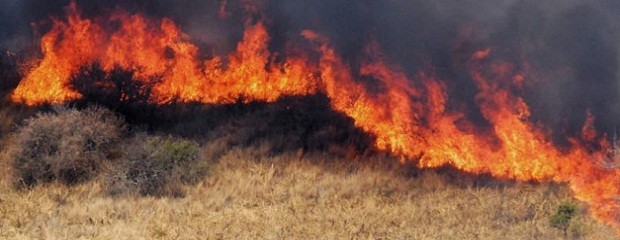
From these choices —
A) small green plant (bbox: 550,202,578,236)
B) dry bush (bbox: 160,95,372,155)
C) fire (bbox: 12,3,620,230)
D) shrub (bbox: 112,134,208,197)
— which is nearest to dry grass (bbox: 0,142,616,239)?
small green plant (bbox: 550,202,578,236)

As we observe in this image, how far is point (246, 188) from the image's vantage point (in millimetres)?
13148

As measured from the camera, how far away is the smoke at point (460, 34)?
51.6ft

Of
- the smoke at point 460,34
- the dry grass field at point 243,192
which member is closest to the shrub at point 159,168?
the dry grass field at point 243,192

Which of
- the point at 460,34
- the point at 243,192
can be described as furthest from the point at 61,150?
the point at 460,34

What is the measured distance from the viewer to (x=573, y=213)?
36.0 ft

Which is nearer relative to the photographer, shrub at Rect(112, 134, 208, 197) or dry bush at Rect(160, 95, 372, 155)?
shrub at Rect(112, 134, 208, 197)

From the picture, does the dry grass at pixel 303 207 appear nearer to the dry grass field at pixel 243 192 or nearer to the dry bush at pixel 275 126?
the dry grass field at pixel 243 192

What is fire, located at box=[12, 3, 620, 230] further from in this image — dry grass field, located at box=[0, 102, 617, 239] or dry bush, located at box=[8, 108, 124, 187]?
dry bush, located at box=[8, 108, 124, 187]

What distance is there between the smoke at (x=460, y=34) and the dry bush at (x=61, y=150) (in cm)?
718

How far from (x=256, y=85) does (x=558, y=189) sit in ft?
33.0

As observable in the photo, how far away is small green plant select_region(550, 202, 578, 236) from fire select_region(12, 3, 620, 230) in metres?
1.01

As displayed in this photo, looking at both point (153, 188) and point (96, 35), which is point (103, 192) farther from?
point (96, 35)

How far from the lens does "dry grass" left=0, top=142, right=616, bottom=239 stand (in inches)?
404

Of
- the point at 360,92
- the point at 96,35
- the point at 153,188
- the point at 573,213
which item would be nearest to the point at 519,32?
the point at 360,92
